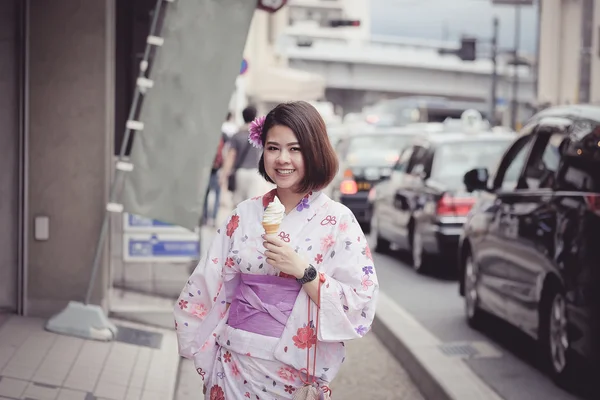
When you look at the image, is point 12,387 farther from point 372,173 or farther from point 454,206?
point 372,173

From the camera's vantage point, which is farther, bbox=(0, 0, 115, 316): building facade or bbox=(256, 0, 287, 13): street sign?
bbox=(256, 0, 287, 13): street sign

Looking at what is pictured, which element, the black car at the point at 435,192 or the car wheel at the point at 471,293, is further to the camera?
the black car at the point at 435,192

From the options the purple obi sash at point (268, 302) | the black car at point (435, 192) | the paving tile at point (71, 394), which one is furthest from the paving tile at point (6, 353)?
the black car at point (435, 192)

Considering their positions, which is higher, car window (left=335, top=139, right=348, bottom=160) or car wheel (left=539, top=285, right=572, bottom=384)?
car window (left=335, top=139, right=348, bottom=160)

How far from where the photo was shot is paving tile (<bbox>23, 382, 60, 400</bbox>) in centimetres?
574

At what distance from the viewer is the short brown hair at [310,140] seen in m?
3.44

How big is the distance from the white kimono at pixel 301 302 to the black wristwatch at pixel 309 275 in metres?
0.05

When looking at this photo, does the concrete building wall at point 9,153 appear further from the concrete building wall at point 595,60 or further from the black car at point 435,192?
the concrete building wall at point 595,60

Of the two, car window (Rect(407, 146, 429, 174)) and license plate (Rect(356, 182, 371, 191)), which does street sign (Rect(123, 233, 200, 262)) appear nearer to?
car window (Rect(407, 146, 429, 174))

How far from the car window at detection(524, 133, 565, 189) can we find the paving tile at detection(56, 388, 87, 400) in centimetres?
349

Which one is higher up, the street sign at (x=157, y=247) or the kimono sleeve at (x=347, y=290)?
the kimono sleeve at (x=347, y=290)

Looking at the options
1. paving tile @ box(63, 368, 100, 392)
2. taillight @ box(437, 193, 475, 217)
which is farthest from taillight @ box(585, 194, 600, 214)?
taillight @ box(437, 193, 475, 217)

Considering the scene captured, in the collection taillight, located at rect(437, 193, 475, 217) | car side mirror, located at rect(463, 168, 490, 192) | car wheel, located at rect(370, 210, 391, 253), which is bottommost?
car wheel, located at rect(370, 210, 391, 253)

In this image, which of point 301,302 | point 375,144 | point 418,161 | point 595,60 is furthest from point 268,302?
point 595,60
